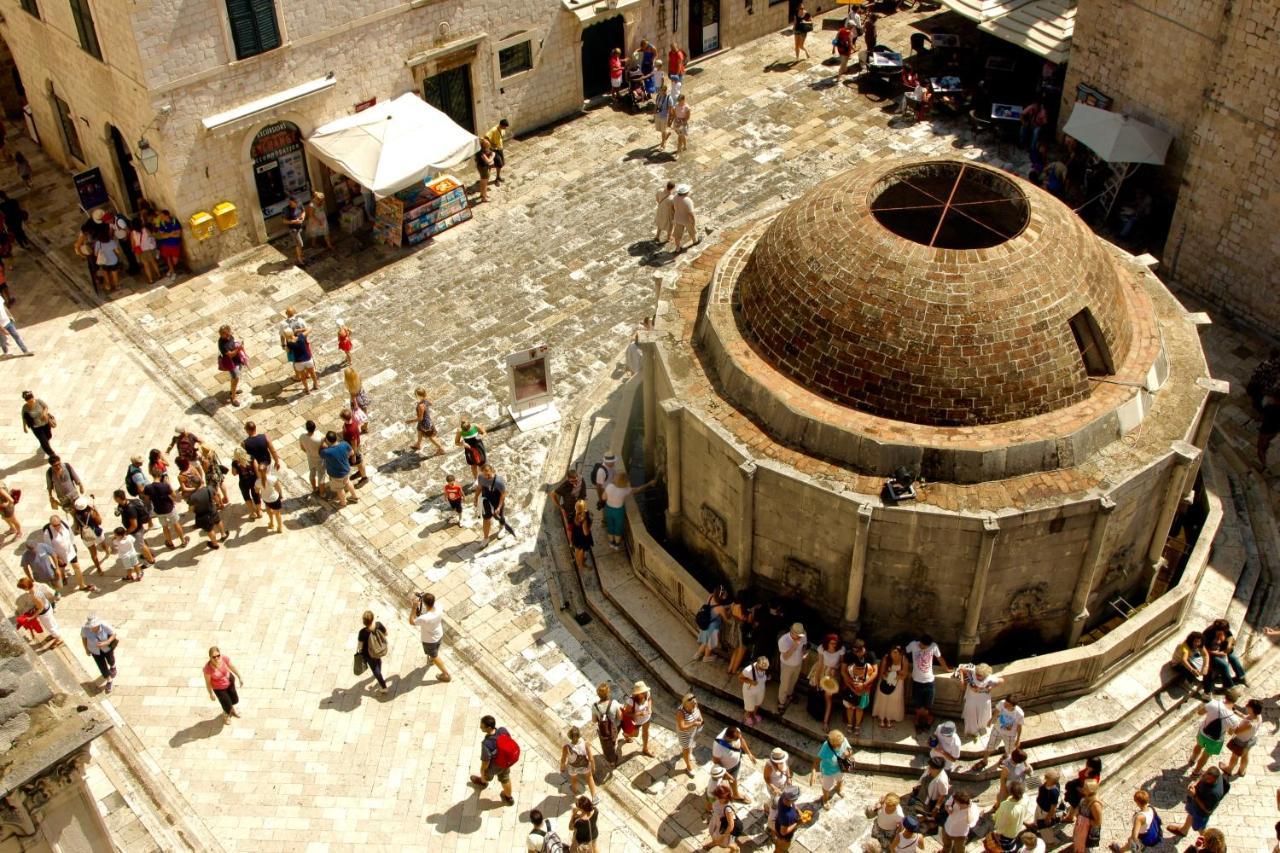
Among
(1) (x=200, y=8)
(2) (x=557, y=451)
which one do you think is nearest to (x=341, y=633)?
(2) (x=557, y=451)

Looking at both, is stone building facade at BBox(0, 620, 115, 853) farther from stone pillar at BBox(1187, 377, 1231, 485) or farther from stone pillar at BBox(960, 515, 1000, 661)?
stone pillar at BBox(1187, 377, 1231, 485)

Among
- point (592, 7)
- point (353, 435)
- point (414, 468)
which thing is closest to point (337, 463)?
point (353, 435)

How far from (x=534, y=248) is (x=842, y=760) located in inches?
628

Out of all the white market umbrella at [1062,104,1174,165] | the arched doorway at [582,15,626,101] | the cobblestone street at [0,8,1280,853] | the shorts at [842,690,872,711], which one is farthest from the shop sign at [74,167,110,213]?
the white market umbrella at [1062,104,1174,165]

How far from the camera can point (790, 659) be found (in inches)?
856

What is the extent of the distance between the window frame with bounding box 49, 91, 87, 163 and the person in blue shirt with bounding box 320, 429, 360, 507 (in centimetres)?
1387

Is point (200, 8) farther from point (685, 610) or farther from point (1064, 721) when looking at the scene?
point (1064, 721)

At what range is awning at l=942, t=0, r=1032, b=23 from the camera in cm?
3644

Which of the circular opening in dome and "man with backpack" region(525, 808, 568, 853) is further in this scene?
the circular opening in dome

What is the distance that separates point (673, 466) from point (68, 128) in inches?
816

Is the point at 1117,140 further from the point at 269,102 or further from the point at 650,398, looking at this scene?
the point at 269,102

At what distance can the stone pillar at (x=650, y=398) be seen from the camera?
2381 cm

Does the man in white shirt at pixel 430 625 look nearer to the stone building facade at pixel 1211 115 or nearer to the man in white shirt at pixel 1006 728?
the man in white shirt at pixel 1006 728

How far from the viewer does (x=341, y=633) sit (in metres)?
24.0
